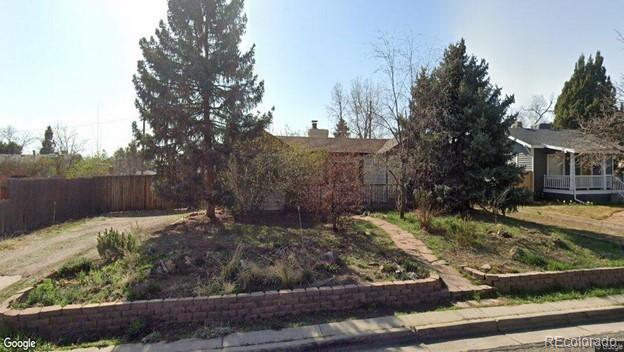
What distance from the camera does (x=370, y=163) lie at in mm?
13617

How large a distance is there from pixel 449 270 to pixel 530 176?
642 inches

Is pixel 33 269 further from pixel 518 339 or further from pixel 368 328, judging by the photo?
pixel 518 339

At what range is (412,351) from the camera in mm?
3725

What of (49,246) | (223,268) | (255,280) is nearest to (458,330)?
(255,280)

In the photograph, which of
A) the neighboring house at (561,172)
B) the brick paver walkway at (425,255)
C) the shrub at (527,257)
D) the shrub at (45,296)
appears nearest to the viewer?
the shrub at (45,296)

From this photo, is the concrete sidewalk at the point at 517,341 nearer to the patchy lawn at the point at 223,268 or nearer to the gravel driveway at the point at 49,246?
the patchy lawn at the point at 223,268

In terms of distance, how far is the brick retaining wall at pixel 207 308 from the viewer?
405 centimetres

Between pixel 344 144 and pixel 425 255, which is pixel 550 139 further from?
pixel 425 255

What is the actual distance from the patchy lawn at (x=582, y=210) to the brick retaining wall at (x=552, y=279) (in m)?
8.99

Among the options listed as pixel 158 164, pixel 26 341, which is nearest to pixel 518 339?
pixel 26 341

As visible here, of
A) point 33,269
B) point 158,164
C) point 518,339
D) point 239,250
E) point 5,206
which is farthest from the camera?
point 5,206

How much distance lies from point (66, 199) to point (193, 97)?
7832mm

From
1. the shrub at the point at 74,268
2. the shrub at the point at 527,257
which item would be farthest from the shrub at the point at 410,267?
the shrub at the point at 74,268

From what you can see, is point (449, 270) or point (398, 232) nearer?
point (449, 270)
